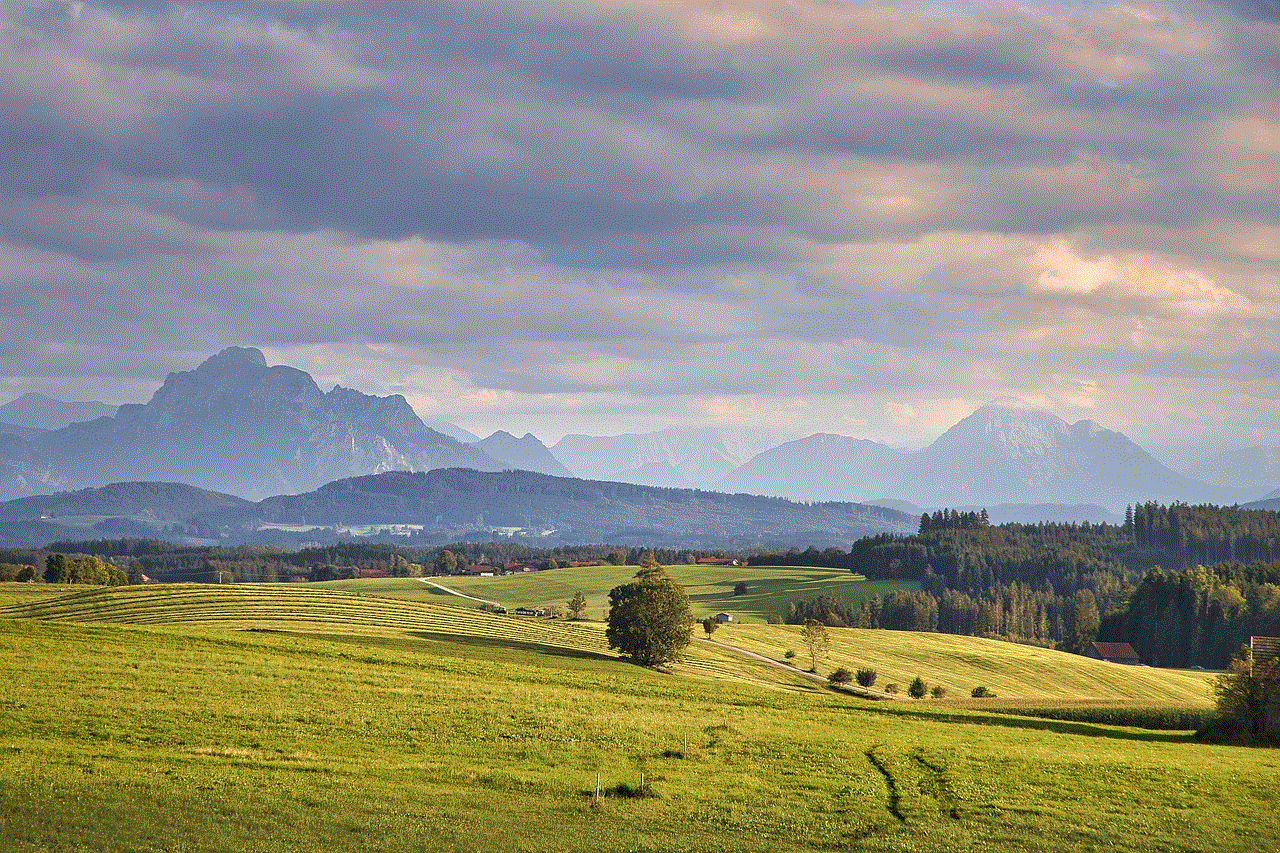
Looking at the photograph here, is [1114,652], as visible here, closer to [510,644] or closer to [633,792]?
[510,644]

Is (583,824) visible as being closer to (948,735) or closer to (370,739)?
(370,739)

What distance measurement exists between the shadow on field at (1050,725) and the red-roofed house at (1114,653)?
108 meters

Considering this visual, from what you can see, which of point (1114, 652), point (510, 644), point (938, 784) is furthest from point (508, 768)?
point (1114, 652)

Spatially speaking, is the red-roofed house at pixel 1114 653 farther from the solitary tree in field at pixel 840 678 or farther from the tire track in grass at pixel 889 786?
the tire track in grass at pixel 889 786

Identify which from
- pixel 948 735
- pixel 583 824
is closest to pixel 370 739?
pixel 583 824

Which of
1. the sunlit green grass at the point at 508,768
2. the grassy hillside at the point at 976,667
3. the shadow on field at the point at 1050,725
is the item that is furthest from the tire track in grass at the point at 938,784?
the grassy hillside at the point at 976,667

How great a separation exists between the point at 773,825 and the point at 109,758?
2317 cm

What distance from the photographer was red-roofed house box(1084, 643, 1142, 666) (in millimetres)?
173250

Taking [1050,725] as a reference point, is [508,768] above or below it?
above

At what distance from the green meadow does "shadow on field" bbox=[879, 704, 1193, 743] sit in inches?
15.8

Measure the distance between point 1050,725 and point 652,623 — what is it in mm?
29177

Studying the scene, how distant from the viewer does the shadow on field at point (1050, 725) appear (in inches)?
2623

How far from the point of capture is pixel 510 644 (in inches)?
3418

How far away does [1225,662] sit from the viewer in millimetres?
174625
